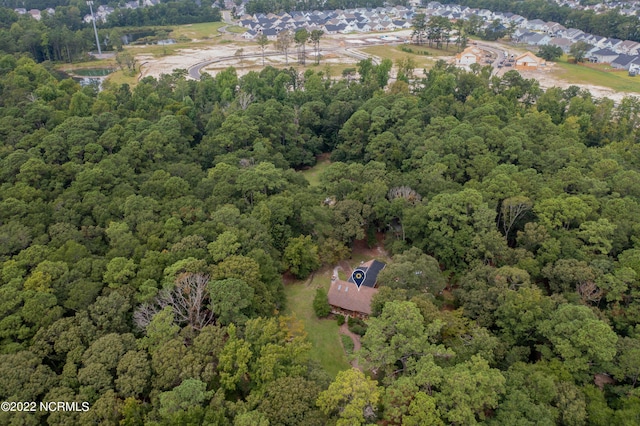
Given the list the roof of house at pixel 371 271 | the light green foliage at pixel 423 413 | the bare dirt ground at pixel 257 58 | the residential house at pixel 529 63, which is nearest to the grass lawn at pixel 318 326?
the roof of house at pixel 371 271

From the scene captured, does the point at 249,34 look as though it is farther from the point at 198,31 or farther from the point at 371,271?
the point at 371,271

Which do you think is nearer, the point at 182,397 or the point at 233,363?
the point at 182,397

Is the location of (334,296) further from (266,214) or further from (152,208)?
(152,208)

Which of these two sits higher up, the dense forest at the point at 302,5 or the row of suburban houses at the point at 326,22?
the dense forest at the point at 302,5

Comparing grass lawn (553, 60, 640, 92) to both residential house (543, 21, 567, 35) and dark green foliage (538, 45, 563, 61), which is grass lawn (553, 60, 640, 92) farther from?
residential house (543, 21, 567, 35)

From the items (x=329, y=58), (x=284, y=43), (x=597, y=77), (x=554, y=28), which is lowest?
(x=597, y=77)

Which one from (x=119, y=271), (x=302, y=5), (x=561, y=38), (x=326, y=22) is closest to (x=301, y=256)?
(x=119, y=271)

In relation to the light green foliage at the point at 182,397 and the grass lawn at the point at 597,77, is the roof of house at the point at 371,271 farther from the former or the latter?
the grass lawn at the point at 597,77
